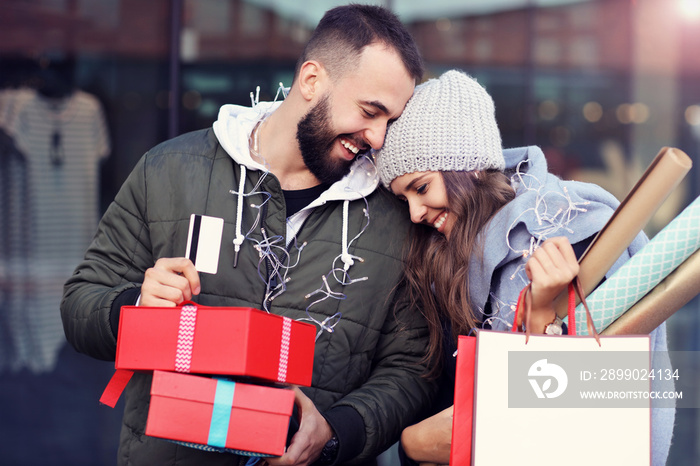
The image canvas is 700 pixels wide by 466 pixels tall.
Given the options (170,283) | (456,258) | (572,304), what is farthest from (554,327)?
(170,283)

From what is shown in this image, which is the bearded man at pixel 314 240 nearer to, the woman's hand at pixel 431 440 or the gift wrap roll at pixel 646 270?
the woman's hand at pixel 431 440

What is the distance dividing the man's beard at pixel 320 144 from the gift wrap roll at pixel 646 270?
96cm

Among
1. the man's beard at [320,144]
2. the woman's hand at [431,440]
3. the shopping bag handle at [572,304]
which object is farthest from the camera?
the man's beard at [320,144]

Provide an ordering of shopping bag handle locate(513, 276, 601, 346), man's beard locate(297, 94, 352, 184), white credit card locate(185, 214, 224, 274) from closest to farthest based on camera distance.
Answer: shopping bag handle locate(513, 276, 601, 346)
white credit card locate(185, 214, 224, 274)
man's beard locate(297, 94, 352, 184)

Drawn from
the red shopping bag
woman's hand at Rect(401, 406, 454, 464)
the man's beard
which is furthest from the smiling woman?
the red shopping bag

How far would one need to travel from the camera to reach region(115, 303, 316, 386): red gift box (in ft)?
5.15

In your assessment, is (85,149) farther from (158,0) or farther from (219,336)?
(219,336)

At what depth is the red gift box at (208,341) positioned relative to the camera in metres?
1.57

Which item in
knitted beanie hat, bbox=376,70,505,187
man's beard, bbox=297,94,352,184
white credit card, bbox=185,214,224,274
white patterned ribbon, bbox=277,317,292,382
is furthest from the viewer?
man's beard, bbox=297,94,352,184

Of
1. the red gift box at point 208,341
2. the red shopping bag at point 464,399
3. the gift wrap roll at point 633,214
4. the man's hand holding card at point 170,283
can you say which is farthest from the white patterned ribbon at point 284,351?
the gift wrap roll at point 633,214

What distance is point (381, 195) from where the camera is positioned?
2406mm

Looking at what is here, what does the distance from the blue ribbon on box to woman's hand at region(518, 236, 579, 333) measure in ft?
2.46

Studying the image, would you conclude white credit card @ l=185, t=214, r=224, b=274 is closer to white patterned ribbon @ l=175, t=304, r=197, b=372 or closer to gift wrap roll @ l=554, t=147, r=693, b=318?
white patterned ribbon @ l=175, t=304, r=197, b=372

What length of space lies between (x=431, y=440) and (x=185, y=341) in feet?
2.64
